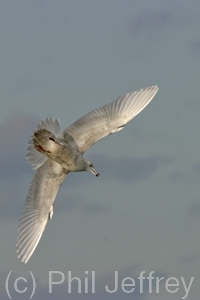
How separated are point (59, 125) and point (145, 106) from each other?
2.41 metres

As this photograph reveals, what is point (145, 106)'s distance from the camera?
23594 mm

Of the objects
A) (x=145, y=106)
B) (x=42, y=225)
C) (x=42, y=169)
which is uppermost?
(x=145, y=106)

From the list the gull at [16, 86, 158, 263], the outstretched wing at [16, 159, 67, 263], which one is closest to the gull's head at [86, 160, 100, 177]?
the gull at [16, 86, 158, 263]

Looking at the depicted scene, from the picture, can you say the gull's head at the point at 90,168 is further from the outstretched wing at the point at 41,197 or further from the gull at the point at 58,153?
the outstretched wing at the point at 41,197

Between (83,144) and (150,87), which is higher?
(150,87)

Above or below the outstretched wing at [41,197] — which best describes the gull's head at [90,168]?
above

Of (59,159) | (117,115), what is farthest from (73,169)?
(117,115)

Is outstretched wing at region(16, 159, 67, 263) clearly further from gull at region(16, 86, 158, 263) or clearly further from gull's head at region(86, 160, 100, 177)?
gull's head at region(86, 160, 100, 177)

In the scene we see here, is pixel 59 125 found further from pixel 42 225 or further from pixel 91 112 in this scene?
pixel 42 225

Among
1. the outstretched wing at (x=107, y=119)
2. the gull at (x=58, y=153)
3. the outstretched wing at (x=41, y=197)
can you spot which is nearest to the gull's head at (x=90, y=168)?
the gull at (x=58, y=153)

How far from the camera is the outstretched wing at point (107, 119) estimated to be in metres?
23.3

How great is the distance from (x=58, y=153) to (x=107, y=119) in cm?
Answer: 174

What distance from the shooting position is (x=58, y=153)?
74.5ft

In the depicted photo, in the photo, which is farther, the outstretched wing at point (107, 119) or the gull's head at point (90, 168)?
the outstretched wing at point (107, 119)
